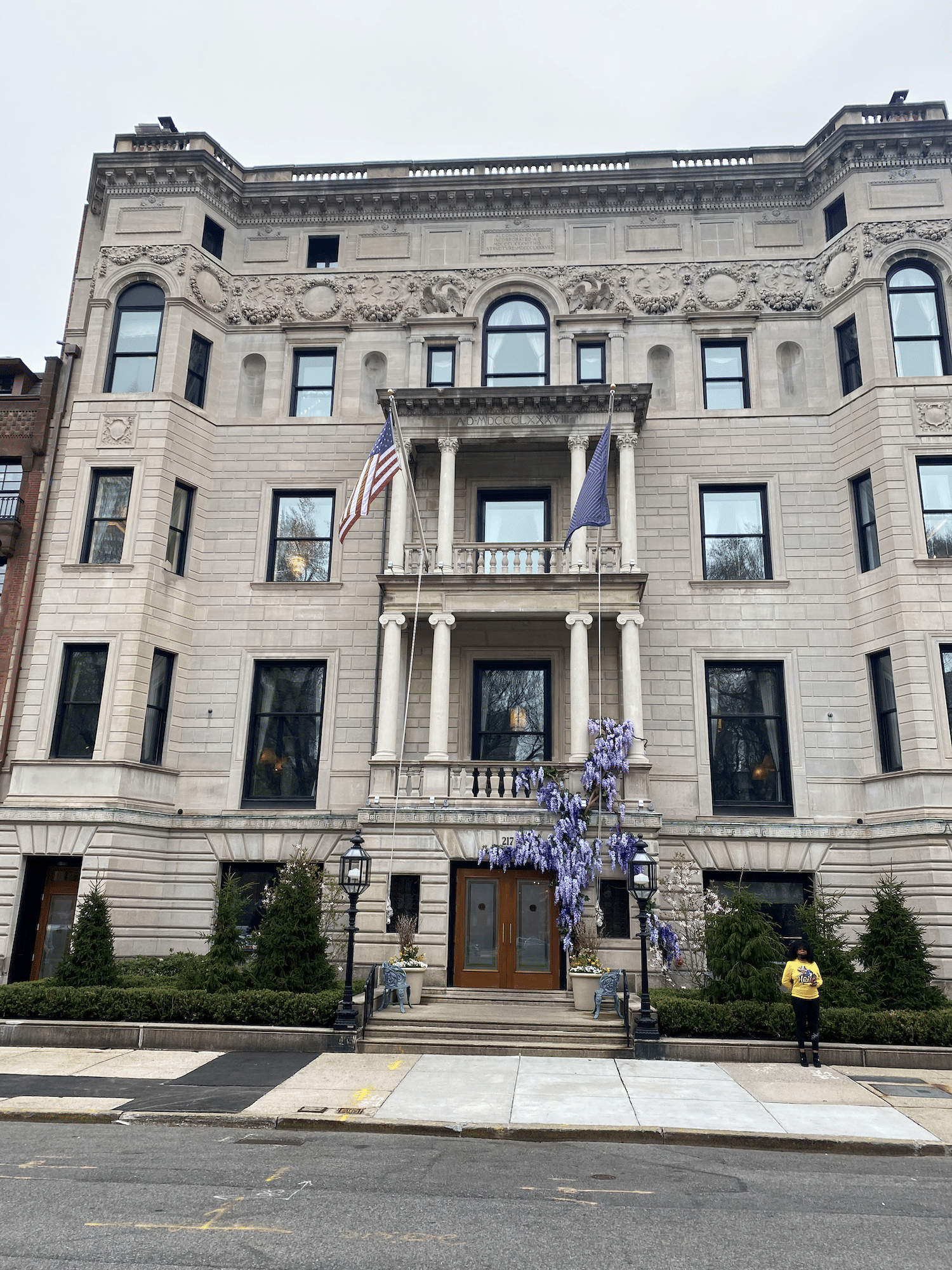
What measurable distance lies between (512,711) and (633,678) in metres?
3.46

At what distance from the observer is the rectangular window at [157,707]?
2219cm

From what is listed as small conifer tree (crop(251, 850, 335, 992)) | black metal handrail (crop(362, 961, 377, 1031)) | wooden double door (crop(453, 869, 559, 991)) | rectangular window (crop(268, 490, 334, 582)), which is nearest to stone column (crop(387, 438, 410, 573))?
rectangular window (crop(268, 490, 334, 582))

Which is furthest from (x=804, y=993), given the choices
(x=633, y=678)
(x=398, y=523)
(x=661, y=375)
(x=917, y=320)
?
(x=917, y=320)

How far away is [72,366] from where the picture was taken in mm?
25438

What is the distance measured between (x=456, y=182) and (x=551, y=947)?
2120cm

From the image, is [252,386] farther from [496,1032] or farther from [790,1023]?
[790,1023]

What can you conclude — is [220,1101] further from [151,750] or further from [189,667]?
[189,667]

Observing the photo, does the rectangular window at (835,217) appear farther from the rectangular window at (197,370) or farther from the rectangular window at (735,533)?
the rectangular window at (197,370)

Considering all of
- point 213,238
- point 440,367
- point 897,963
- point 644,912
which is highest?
point 213,238

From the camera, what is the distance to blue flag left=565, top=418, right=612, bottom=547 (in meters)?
20.3

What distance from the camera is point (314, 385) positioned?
26031 millimetres

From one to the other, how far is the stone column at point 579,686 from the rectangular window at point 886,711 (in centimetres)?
686

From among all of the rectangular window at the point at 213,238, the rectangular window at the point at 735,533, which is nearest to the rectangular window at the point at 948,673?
the rectangular window at the point at 735,533

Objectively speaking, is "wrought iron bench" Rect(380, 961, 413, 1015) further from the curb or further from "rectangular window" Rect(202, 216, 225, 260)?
"rectangular window" Rect(202, 216, 225, 260)
